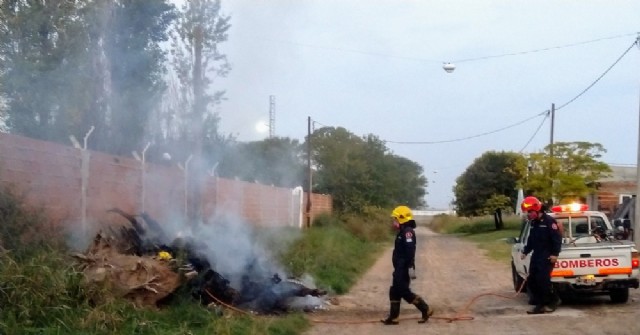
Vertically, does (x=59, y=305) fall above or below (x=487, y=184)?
below

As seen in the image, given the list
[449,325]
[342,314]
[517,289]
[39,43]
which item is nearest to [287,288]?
[342,314]

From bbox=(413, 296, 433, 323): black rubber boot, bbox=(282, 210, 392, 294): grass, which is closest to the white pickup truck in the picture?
bbox=(413, 296, 433, 323): black rubber boot

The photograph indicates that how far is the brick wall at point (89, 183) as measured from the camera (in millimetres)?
10023

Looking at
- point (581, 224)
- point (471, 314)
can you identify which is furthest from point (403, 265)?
point (581, 224)

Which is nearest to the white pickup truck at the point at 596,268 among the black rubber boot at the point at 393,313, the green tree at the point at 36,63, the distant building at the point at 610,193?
the black rubber boot at the point at 393,313

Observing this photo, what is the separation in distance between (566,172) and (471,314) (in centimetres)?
2404

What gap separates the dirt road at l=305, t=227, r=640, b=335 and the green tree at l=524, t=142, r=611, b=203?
16615mm

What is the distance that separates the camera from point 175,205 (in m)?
16.8

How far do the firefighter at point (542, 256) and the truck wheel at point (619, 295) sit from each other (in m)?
1.28

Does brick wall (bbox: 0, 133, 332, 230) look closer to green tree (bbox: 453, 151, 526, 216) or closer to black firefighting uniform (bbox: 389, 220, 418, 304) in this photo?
black firefighting uniform (bbox: 389, 220, 418, 304)

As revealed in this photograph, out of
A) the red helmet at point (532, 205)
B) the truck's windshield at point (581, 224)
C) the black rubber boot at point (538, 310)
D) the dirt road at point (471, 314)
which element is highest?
the red helmet at point (532, 205)

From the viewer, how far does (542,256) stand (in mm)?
12117

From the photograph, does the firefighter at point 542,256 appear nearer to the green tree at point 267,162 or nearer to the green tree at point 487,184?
the green tree at point 267,162

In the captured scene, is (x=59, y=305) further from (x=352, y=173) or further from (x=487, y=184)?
(x=487, y=184)
